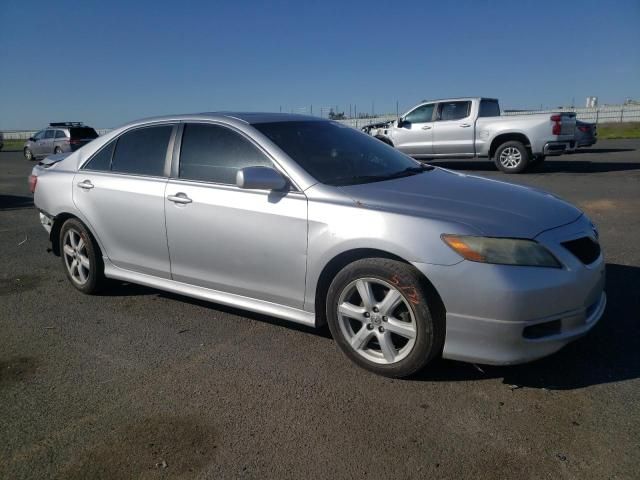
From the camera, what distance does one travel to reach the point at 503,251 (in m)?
2.74

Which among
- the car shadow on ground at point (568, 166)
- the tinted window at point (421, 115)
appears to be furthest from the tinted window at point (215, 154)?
the tinted window at point (421, 115)

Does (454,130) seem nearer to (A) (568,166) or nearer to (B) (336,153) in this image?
(A) (568,166)

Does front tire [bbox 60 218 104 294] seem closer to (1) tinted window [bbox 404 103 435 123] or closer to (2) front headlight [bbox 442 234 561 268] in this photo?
(2) front headlight [bbox 442 234 561 268]

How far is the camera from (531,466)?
2.29 m

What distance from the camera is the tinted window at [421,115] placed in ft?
45.7

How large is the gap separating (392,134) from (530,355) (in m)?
12.5

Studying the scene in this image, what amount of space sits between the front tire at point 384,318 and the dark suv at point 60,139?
73.5 feet

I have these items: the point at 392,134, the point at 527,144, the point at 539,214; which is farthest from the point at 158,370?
the point at 392,134

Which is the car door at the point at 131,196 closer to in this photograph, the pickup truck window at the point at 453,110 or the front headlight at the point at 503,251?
the front headlight at the point at 503,251

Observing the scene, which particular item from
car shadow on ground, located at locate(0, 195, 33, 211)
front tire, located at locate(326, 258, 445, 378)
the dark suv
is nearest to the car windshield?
front tire, located at locate(326, 258, 445, 378)

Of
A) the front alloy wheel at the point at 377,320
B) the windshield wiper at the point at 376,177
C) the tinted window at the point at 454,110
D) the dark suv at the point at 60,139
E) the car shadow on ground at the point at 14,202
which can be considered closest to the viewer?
the front alloy wheel at the point at 377,320

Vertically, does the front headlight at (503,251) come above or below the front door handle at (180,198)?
below

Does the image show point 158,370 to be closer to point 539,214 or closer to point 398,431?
point 398,431

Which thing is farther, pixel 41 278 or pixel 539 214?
pixel 41 278
